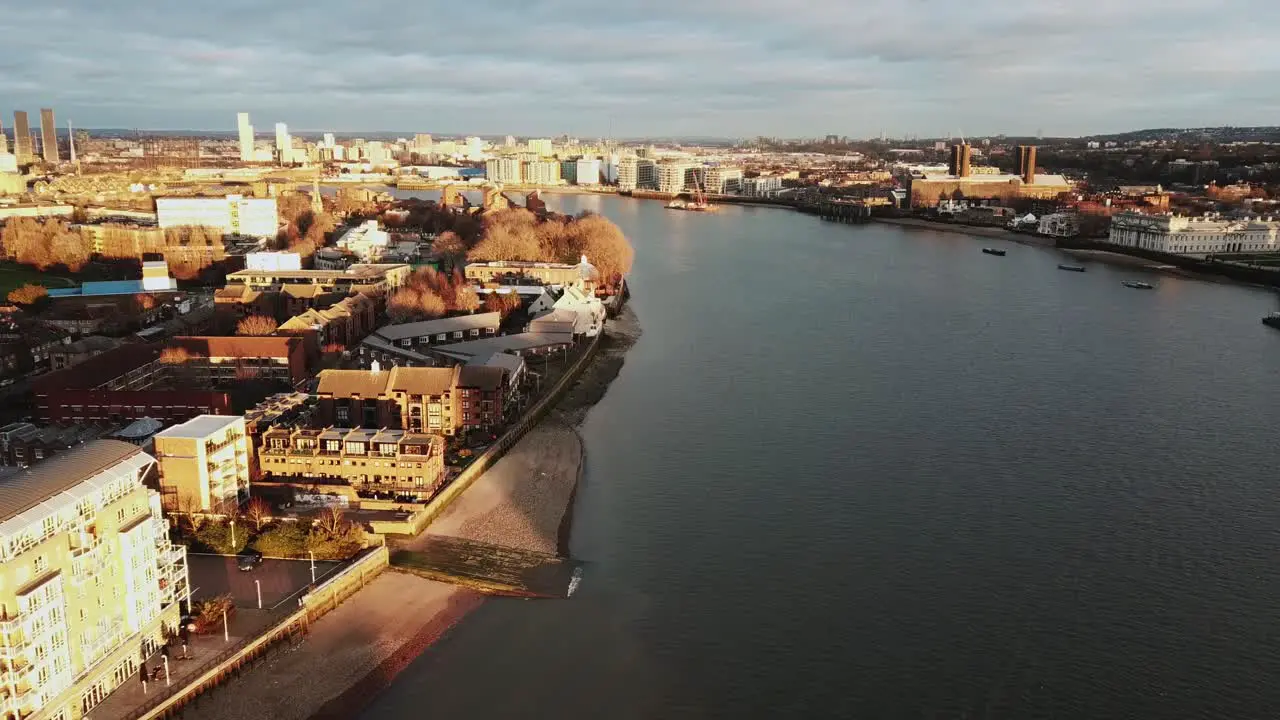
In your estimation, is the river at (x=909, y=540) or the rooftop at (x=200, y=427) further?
the rooftop at (x=200, y=427)

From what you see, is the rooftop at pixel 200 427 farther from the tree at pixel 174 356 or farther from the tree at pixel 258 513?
the tree at pixel 174 356

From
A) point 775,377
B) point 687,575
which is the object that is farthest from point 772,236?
point 687,575

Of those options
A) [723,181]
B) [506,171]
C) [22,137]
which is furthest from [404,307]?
[22,137]

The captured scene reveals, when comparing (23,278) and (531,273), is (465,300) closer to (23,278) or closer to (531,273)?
(531,273)

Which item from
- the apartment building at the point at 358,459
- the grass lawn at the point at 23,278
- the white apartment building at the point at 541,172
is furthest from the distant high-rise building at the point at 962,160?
the apartment building at the point at 358,459

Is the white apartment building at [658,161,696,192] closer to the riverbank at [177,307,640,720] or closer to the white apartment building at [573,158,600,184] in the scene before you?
the white apartment building at [573,158,600,184]

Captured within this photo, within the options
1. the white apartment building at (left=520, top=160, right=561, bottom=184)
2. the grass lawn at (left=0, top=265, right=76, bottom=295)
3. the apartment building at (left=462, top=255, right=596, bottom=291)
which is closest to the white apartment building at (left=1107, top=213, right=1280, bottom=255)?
the apartment building at (left=462, top=255, right=596, bottom=291)
